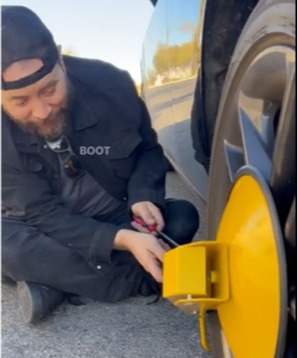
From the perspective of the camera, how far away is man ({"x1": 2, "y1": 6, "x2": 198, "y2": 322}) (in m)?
1.66

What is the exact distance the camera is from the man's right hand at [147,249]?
1525 mm

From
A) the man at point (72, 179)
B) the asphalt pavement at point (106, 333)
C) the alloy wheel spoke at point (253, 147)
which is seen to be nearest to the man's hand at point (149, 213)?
the man at point (72, 179)

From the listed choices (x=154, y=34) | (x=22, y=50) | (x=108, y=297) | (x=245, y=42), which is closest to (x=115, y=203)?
(x=108, y=297)

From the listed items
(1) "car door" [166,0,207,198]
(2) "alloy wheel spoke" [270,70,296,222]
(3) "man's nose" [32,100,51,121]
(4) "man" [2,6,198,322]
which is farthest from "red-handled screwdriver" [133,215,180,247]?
(2) "alloy wheel spoke" [270,70,296,222]

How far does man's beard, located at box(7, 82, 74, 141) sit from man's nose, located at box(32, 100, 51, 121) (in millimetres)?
13

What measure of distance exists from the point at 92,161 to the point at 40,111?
0.22 m

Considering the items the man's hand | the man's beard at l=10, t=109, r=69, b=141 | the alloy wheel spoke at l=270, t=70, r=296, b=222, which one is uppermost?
the alloy wheel spoke at l=270, t=70, r=296, b=222

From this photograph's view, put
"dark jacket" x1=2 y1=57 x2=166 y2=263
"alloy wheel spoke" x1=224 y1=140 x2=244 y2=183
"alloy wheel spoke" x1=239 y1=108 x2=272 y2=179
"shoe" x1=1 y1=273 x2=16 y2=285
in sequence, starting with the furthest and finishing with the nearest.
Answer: "shoe" x1=1 y1=273 x2=16 y2=285 < "dark jacket" x1=2 y1=57 x2=166 y2=263 < "alloy wheel spoke" x1=224 y1=140 x2=244 y2=183 < "alloy wheel spoke" x1=239 y1=108 x2=272 y2=179

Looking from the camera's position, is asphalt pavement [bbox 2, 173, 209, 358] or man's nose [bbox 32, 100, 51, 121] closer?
asphalt pavement [bbox 2, 173, 209, 358]

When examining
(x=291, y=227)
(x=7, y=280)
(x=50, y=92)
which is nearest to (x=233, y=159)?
(x=291, y=227)

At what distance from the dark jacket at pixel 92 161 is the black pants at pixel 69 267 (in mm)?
41

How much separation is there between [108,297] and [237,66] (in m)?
0.87

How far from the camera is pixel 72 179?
1820 mm

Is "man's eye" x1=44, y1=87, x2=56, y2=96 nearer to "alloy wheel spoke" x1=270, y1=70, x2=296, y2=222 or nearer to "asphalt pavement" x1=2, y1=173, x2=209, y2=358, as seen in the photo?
"asphalt pavement" x1=2, y1=173, x2=209, y2=358
